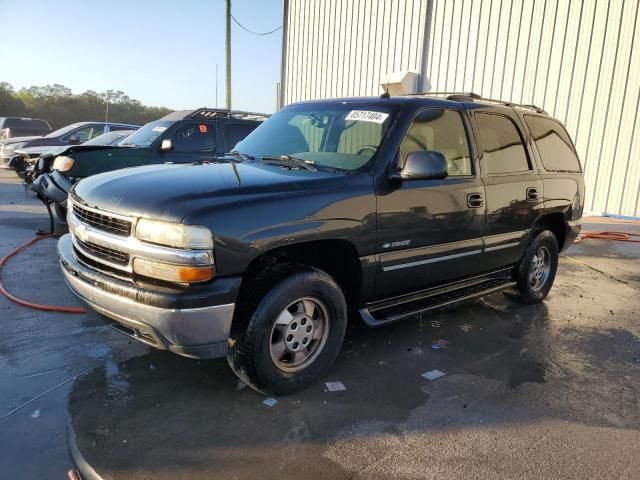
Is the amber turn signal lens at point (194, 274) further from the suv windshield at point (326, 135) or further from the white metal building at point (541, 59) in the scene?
the white metal building at point (541, 59)

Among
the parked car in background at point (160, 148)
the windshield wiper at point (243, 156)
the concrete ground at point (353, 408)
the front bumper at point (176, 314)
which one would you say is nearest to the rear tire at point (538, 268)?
the concrete ground at point (353, 408)

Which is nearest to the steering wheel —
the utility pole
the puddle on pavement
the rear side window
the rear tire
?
the puddle on pavement

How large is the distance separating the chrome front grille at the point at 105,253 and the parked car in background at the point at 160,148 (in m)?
3.54

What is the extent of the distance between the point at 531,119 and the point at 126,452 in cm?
462

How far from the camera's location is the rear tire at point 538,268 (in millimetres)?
5061

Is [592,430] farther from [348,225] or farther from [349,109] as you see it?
[349,109]

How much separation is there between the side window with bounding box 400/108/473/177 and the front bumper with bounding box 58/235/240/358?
5.92 feet

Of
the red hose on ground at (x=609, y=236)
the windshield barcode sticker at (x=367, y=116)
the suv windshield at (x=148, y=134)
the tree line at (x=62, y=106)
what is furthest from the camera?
the tree line at (x=62, y=106)

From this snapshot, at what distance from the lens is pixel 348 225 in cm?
329

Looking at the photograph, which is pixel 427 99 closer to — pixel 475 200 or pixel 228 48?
pixel 475 200

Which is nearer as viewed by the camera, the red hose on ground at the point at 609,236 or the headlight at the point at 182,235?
the headlight at the point at 182,235

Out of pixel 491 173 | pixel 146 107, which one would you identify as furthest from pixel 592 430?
pixel 146 107

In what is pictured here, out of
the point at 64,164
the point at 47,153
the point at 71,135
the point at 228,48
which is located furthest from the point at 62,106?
the point at 64,164

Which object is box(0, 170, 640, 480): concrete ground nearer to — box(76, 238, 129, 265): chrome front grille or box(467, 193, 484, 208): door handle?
box(76, 238, 129, 265): chrome front grille
